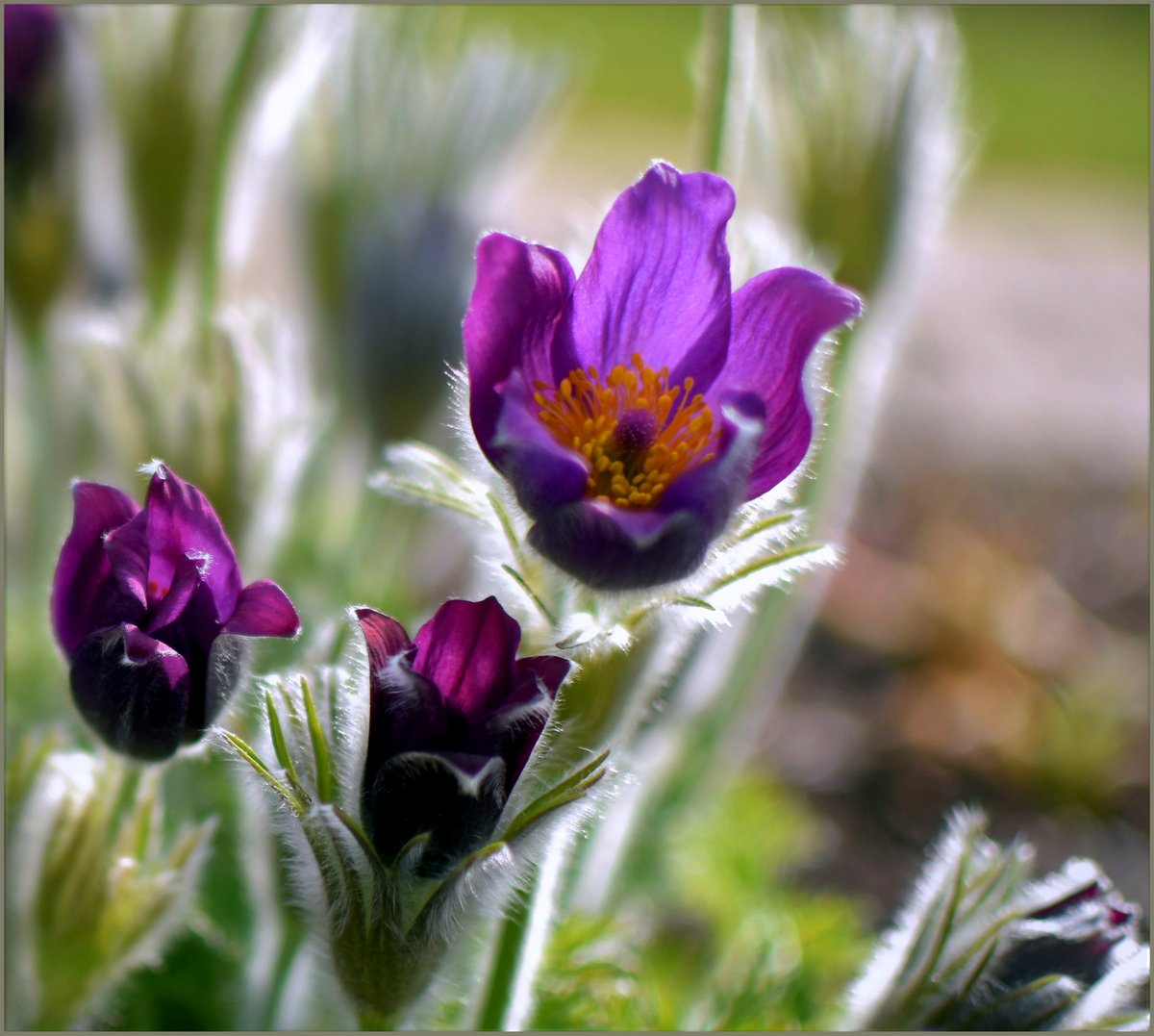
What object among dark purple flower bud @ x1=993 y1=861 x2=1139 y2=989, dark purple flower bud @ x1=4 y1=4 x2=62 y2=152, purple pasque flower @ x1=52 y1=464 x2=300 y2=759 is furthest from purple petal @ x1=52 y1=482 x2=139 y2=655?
dark purple flower bud @ x1=4 y1=4 x2=62 y2=152

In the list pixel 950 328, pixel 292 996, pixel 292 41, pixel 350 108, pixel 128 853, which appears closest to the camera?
pixel 128 853

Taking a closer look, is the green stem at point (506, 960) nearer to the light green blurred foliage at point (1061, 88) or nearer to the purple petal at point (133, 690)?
the purple petal at point (133, 690)

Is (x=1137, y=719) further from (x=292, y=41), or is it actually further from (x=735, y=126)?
(x=292, y=41)

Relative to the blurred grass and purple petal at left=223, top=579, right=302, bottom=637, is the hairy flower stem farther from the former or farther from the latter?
the blurred grass

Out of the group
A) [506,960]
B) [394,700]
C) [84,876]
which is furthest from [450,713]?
[84,876]

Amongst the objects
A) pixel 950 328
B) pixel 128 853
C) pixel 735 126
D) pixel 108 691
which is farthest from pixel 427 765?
pixel 950 328

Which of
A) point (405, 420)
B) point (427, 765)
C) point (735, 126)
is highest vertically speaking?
point (735, 126)
